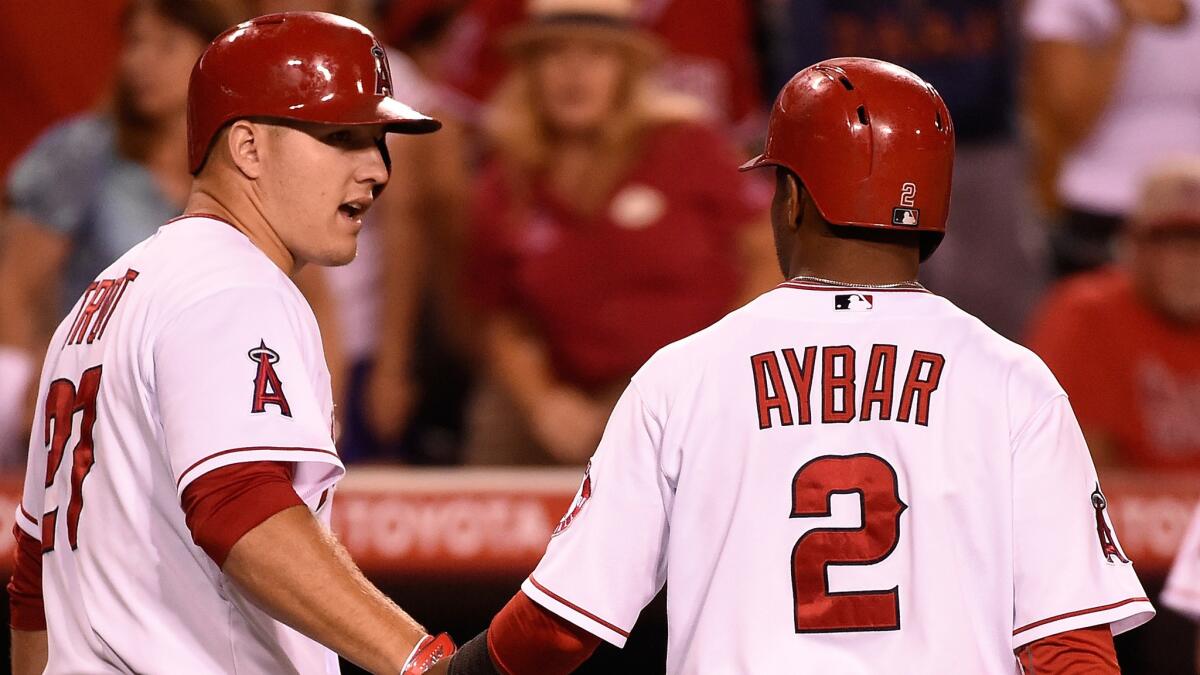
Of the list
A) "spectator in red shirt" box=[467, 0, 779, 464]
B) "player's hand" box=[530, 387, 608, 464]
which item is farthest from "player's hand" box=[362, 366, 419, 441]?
"player's hand" box=[530, 387, 608, 464]

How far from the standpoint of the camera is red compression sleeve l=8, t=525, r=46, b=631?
3.20m

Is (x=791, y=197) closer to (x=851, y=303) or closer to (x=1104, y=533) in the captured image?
(x=851, y=303)

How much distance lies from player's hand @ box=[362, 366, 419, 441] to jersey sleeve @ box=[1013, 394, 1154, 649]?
3.51m

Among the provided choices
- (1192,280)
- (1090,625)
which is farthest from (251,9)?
(1090,625)

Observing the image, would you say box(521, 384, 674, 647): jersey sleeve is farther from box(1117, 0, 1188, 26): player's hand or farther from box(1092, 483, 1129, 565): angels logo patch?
box(1117, 0, 1188, 26): player's hand

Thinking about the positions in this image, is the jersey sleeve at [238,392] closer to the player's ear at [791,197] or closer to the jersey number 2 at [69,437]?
the jersey number 2 at [69,437]

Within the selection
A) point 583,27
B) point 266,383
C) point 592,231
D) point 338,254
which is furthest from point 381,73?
point 583,27

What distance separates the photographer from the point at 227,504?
2656mm

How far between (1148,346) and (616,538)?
3487 mm

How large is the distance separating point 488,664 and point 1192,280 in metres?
3.68

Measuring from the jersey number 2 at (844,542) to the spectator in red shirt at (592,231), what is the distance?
300cm

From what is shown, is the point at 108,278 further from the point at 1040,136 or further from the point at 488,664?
the point at 1040,136

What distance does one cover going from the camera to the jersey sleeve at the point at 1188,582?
404cm

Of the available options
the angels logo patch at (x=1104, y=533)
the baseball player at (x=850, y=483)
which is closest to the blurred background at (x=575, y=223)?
the baseball player at (x=850, y=483)
